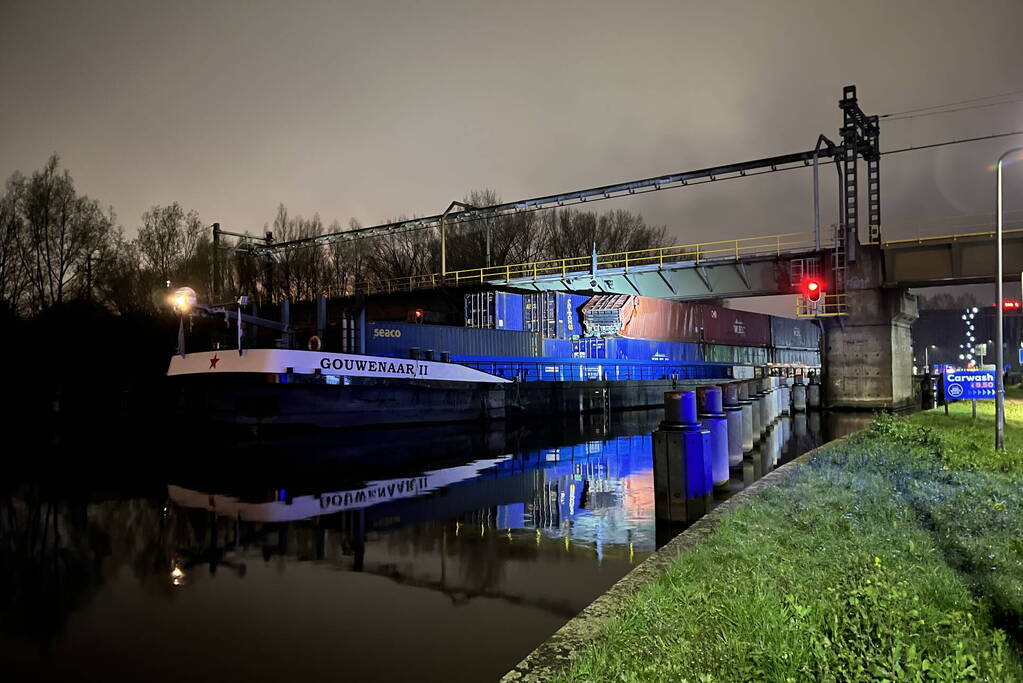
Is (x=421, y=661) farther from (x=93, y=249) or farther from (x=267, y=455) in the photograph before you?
(x=93, y=249)

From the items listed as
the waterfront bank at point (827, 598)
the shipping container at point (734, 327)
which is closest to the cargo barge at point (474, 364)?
the shipping container at point (734, 327)

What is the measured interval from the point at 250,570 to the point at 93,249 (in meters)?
42.4

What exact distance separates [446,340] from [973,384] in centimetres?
1831

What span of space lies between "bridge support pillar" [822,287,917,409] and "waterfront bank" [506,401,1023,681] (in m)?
26.3

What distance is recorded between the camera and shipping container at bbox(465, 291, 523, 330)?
31.9 metres

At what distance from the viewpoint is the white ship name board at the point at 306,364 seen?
21000mm

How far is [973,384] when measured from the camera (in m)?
15.9

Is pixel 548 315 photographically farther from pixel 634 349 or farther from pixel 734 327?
pixel 734 327

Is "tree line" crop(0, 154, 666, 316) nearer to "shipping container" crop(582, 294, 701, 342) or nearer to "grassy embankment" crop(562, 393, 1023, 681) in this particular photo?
"shipping container" crop(582, 294, 701, 342)

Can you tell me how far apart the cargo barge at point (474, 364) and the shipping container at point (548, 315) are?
60 mm

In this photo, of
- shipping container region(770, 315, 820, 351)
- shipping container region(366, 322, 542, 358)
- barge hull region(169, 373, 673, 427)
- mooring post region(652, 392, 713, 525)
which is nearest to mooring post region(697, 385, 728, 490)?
mooring post region(652, 392, 713, 525)

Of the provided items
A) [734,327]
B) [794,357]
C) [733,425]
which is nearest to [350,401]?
[733,425]

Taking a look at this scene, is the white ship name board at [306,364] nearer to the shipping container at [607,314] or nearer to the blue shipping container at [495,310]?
the blue shipping container at [495,310]

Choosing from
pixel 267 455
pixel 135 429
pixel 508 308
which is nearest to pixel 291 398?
pixel 267 455
